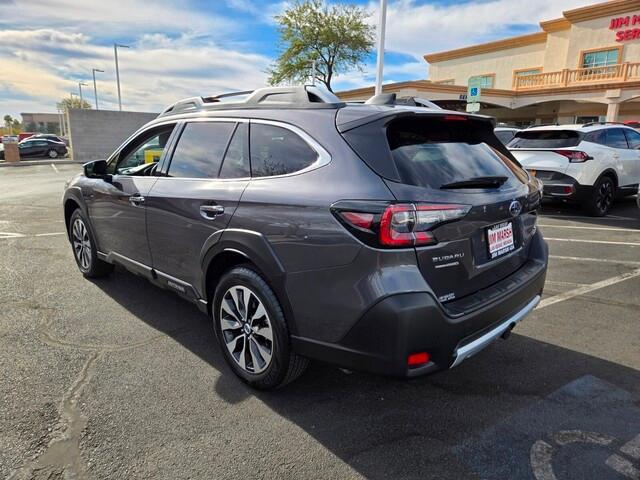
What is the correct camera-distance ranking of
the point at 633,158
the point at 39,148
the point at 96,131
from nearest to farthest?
the point at 633,158 < the point at 96,131 < the point at 39,148

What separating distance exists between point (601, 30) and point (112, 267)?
32.3m

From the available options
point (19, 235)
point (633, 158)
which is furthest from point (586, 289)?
point (19, 235)

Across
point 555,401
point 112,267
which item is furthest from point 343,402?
point 112,267

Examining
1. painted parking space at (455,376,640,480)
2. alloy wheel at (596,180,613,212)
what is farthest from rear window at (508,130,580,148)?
painted parking space at (455,376,640,480)

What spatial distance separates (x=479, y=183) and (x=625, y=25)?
31.5 meters

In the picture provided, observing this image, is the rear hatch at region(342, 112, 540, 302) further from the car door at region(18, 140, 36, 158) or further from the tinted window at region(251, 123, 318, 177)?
the car door at region(18, 140, 36, 158)

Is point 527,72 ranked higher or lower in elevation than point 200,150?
higher

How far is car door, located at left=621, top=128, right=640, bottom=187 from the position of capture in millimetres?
9273

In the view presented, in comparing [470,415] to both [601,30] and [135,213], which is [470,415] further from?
[601,30]

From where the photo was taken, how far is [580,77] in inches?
1083

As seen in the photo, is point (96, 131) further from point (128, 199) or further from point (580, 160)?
point (128, 199)

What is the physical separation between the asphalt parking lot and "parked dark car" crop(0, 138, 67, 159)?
29422mm

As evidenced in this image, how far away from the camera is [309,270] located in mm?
2398

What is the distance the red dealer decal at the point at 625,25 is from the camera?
26000 mm
